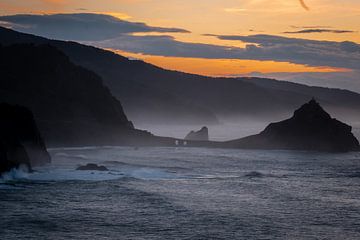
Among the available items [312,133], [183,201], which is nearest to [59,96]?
[312,133]

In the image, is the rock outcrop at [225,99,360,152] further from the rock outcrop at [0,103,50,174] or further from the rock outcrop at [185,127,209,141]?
the rock outcrop at [0,103,50,174]

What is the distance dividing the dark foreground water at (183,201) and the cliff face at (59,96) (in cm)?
3204

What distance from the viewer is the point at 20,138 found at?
10238 centimetres

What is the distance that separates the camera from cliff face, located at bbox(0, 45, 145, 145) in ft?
503

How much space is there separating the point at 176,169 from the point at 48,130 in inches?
1862

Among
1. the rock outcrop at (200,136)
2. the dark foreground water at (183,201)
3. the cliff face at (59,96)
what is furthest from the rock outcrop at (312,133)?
the cliff face at (59,96)

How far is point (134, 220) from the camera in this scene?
63406mm

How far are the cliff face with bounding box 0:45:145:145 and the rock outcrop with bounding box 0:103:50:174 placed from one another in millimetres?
39207

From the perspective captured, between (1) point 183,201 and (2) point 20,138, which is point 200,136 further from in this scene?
(1) point 183,201

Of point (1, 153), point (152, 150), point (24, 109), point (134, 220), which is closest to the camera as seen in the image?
point (134, 220)

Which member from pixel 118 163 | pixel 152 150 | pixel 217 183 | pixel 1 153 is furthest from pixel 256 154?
pixel 1 153

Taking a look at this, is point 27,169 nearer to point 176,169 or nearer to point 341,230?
point 176,169

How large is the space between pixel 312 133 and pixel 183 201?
77.4 meters

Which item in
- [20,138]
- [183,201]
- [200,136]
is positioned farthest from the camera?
[200,136]
